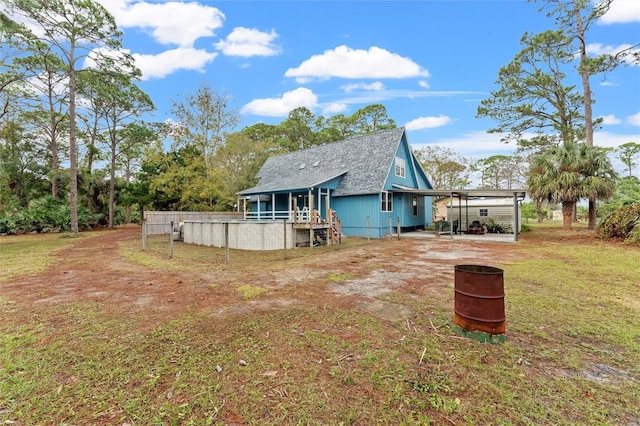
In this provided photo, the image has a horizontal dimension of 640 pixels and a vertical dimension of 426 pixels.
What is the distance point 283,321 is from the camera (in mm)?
4102

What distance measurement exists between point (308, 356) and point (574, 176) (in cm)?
1917

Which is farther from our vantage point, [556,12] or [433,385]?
[556,12]

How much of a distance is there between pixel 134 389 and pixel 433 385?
9.25 ft

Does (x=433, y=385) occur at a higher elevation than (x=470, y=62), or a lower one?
lower

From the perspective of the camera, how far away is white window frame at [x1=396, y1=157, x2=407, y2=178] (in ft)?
61.0

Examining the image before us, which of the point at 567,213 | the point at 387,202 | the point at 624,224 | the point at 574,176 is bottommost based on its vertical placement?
the point at 624,224

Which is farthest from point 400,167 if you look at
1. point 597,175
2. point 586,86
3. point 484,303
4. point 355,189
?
point 484,303

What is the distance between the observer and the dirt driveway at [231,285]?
482 cm

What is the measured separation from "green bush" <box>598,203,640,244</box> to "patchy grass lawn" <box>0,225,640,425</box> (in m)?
7.98

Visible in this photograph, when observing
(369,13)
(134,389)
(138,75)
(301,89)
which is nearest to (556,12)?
(369,13)

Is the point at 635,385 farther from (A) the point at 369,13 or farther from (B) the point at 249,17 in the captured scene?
(B) the point at 249,17

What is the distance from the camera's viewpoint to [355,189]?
17.0 meters

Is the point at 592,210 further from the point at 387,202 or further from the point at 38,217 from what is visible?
the point at 38,217

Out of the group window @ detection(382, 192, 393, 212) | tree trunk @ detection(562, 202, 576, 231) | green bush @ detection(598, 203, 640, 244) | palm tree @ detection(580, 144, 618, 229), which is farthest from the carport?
green bush @ detection(598, 203, 640, 244)
